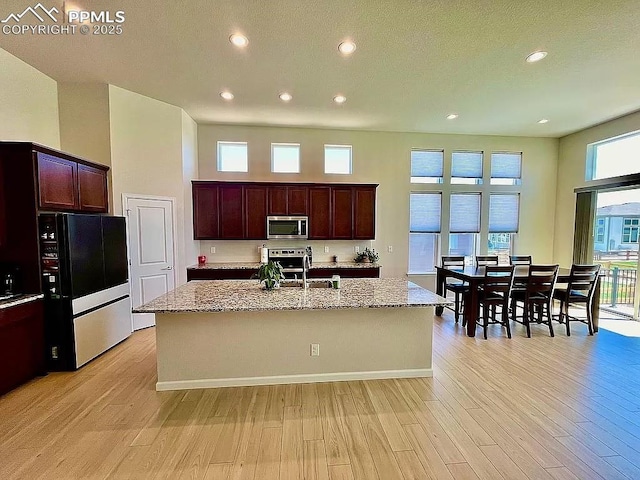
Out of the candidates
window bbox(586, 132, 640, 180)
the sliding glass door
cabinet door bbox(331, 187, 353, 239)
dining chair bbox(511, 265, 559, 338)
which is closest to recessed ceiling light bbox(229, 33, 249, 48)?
cabinet door bbox(331, 187, 353, 239)

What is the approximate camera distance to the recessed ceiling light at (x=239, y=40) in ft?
9.35

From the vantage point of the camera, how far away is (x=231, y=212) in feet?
17.5

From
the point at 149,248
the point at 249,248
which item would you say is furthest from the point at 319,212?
the point at 149,248

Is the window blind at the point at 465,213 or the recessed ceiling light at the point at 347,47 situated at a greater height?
the recessed ceiling light at the point at 347,47

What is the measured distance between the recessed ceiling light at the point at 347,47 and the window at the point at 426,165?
132 inches

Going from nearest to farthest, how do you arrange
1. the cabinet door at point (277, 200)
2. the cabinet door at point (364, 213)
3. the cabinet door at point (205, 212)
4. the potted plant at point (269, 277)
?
the potted plant at point (269, 277) < the cabinet door at point (205, 212) < the cabinet door at point (277, 200) < the cabinet door at point (364, 213)

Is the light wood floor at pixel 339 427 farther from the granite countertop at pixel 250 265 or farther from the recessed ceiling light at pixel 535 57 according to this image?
the recessed ceiling light at pixel 535 57

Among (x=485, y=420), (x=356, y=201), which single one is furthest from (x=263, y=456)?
(x=356, y=201)

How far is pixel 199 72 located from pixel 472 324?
491 cm

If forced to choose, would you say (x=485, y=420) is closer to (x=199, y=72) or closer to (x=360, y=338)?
(x=360, y=338)

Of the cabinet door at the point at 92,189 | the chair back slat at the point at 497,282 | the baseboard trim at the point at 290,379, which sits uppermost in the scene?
the cabinet door at the point at 92,189

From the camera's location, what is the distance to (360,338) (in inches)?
119

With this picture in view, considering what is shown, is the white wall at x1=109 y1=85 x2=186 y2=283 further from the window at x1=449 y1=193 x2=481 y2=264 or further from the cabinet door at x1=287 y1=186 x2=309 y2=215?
the window at x1=449 y1=193 x2=481 y2=264

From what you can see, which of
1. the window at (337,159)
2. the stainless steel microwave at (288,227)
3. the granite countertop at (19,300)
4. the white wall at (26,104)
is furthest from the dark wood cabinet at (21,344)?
the window at (337,159)
